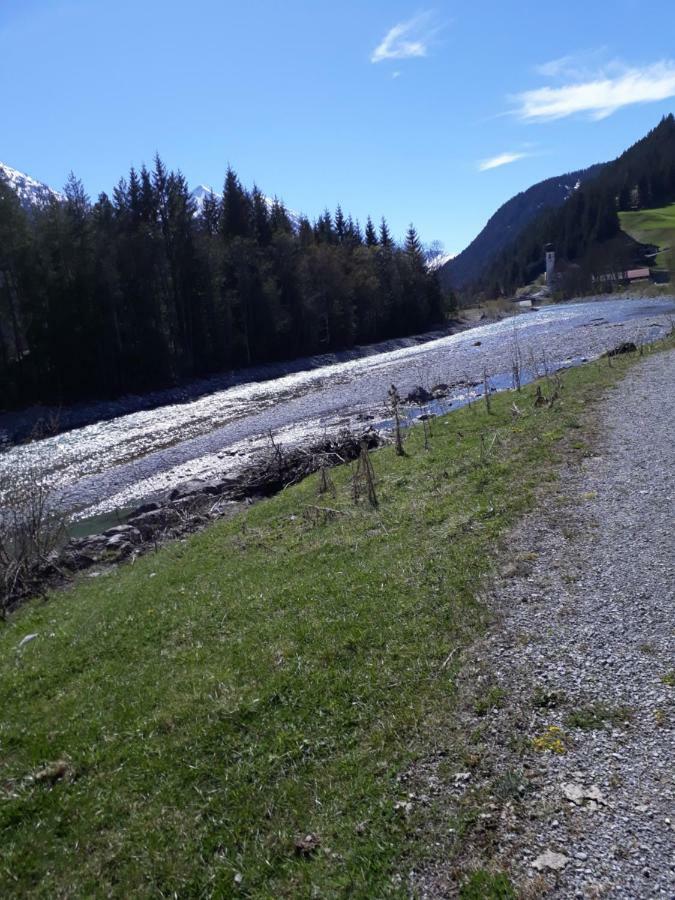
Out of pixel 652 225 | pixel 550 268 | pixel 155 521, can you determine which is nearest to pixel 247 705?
pixel 155 521

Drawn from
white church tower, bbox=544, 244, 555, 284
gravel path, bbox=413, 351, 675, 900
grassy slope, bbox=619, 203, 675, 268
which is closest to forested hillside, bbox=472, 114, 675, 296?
grassy slope, bbox=619, 203, 675, 268

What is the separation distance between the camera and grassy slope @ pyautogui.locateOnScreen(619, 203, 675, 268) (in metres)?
128

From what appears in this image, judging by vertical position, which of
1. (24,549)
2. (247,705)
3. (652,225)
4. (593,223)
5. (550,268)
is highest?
(593,223)

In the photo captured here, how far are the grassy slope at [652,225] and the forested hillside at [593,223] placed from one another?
6.90 ft

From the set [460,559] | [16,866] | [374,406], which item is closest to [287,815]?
[16,866]

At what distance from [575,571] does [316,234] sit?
8543cm

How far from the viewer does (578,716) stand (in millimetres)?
5105

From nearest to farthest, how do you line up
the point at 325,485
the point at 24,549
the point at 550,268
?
1. the point at 24,549
2. the point at 325,485
3. the point at 550,268

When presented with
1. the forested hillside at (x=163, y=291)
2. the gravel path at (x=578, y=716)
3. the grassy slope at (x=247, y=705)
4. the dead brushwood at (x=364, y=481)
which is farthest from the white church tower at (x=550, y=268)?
the gravel path at (x=578, y=716)

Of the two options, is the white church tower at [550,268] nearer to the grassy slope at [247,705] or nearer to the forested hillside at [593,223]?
the forested hillside at [593,223]

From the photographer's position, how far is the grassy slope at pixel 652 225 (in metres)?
128

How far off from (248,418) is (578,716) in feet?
100

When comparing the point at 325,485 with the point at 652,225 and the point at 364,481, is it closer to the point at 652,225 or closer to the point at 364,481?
the point at 364,481

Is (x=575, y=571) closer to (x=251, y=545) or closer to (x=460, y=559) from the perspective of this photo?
(x=460, y=559)
